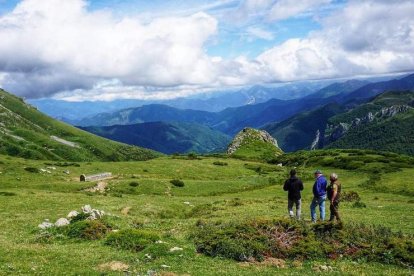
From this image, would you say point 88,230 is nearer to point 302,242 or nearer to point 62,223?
point 62,223

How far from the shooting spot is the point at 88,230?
29.8m

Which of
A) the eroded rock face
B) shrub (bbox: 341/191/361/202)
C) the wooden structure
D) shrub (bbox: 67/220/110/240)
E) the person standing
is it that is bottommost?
shrub (bbox: 341/191/361/202)

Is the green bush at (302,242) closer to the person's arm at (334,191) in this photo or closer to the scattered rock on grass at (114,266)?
the person's arm at (334,191)

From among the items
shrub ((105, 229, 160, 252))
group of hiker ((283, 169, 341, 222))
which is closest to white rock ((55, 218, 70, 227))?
shrub ((105, 229, 160, 252))

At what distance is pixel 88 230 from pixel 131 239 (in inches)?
201

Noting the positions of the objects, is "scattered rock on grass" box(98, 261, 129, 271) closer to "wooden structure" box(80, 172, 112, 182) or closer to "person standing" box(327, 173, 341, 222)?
"person standing" box(327, 173, 341, 222)

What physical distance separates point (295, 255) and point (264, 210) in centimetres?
2030

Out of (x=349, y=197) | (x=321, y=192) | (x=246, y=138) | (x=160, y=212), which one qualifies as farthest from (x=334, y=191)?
(x=246, y=138)

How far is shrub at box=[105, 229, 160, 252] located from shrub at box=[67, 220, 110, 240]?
93.1 inches

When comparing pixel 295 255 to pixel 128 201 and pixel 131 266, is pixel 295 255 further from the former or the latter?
pixel 128 201

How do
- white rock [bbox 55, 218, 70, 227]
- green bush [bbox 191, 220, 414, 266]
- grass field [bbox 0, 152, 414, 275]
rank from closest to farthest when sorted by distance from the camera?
grass field [bbox 0, 152, 414, 275], green bush [bbox 191, 220, 414, 266], white rock [bbox 55, 218, 70, 227]

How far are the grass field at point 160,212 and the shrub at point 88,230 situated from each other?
623mm

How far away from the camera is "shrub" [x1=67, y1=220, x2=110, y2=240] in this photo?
29344mm

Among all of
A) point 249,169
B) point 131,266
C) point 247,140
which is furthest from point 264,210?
point 247,140
